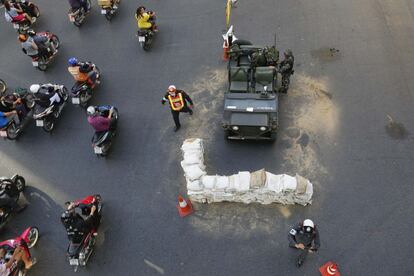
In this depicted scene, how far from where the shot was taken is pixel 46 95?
11375 millimetres

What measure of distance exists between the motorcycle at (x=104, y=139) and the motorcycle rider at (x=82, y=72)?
5.26 ft

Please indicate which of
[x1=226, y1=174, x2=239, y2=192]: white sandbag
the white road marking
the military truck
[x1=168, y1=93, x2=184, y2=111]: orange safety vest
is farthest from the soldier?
the white road marking

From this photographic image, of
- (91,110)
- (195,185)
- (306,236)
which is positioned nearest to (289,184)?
(306,236)

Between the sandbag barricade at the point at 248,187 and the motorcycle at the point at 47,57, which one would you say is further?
the motorcycle at the point at 47,57

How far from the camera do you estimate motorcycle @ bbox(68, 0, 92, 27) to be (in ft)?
47.7

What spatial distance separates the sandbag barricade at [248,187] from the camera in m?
9.00

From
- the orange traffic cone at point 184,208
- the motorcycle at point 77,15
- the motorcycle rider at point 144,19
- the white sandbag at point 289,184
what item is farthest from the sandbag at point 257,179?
the motorcycle at point 77,15

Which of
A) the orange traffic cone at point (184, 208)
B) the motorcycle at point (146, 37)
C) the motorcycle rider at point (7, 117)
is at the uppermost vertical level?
the motorcycle at point (146, 37)

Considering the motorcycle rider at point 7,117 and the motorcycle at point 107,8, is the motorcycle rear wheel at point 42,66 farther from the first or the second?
the motorcycle at point 107,8

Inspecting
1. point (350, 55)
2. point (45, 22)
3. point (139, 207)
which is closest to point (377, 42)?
point (350, 55)

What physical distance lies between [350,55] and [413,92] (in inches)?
93.5

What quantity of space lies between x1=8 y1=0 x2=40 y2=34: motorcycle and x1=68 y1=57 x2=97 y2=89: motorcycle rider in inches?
172

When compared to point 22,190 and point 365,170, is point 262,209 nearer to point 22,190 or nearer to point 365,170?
point 365,170

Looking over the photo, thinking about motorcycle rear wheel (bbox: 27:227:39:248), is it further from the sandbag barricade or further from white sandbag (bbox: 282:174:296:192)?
white sandbag (bbox: 282:174:296:192)
